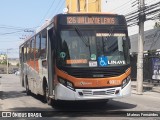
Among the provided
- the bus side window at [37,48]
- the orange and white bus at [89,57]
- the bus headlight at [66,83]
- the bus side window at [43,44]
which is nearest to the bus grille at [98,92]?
the orange and white bus at [89,57]

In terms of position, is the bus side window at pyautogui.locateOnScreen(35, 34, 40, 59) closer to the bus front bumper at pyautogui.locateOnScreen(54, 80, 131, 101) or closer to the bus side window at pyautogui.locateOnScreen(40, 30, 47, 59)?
the bus side window at pyautogui.locateOnScreen(40, 30, 47, 59)

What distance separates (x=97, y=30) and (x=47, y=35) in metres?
2.31

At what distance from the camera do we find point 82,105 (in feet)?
54.0

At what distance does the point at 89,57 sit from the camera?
13.6 meters

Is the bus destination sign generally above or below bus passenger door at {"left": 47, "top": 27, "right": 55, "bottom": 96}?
above

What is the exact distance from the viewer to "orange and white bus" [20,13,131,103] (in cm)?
1341

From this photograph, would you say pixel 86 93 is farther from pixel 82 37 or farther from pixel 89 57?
pixel 82 37

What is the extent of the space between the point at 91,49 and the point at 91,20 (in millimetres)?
1153

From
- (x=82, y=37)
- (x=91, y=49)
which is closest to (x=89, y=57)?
(x=91, y=49)

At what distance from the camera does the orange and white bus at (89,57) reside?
44.0 feet

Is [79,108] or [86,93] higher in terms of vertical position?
[86,93]

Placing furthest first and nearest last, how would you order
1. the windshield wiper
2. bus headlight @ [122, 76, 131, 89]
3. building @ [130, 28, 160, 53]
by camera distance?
building @ [130, 28, 160, 53]
bus headlight @ [122, 76, 131, 89]
the windshield wiper

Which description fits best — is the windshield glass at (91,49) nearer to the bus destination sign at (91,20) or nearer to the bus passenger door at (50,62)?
the bus destination sign at (91,20)

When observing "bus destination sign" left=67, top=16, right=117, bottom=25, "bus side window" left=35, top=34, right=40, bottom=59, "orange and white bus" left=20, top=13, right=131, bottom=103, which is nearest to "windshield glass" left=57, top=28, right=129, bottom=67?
"orange and white bus" left=20, top=13, right=131, bottom=103
